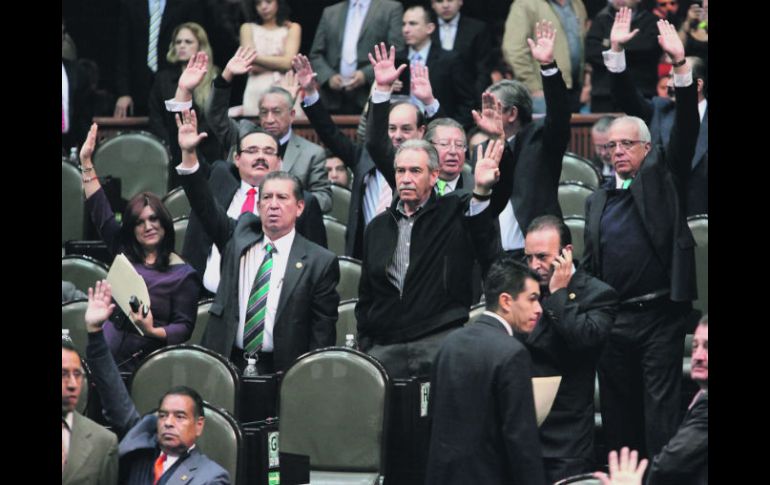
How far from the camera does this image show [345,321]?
22.6 feet

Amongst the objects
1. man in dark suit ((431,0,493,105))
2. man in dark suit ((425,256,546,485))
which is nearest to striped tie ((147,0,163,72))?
man in dark suit ((431,0,493,105))

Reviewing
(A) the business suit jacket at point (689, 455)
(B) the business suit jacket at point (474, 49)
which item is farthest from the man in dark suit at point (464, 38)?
(A) the business suit jacket at point (689, 455)


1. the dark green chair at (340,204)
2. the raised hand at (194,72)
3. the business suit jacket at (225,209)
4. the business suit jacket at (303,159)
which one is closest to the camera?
the business suit jacket at (225,209)

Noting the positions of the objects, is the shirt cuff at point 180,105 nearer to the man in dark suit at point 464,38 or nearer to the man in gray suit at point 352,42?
the man in gray suit at point 352,42

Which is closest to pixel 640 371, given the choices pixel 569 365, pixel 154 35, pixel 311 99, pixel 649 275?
pixel 649 275

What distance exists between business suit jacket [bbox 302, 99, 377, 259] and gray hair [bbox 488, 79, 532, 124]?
0.80 metres

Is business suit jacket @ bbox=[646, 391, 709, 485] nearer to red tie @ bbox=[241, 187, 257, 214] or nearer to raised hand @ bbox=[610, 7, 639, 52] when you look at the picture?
raised hand @ bbox=[610, 7, 639, 52]

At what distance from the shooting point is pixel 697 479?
4676 mm

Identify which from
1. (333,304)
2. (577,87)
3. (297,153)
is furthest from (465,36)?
(333,304)

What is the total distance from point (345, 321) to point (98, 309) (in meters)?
1.56

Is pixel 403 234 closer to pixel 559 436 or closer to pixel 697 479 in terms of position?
pixel 559 436

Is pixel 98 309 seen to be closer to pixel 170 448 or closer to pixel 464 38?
pixel 170 448

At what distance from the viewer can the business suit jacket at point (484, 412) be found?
4.86 metres

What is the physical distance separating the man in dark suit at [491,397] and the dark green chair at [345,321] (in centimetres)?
179
